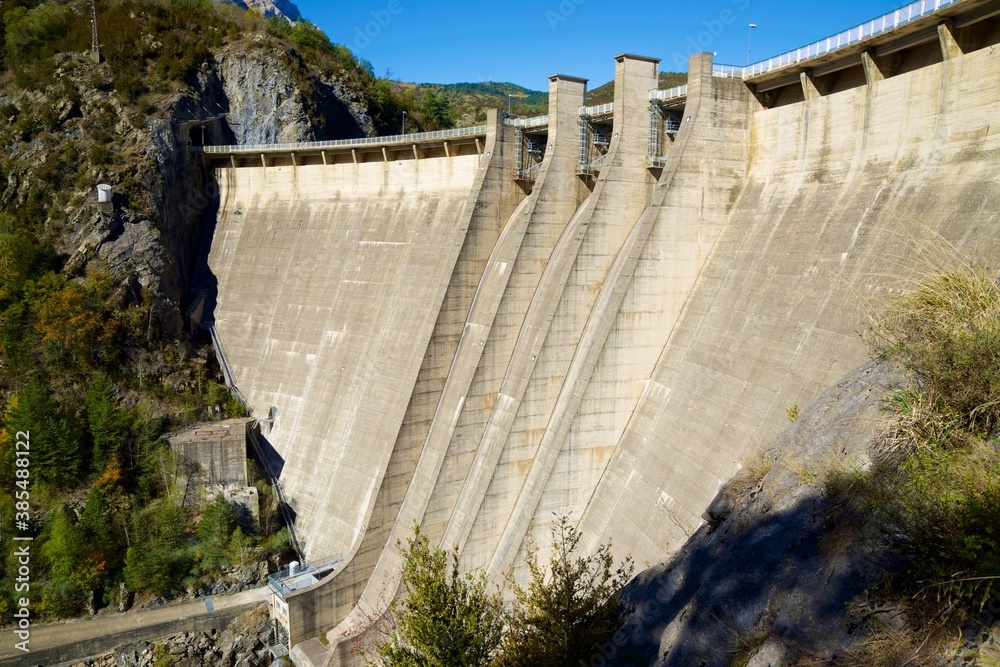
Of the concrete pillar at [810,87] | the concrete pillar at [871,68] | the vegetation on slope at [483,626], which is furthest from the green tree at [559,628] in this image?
the concrete pillar at [810,87]

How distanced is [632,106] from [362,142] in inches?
494

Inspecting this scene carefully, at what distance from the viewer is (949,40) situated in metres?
12.4

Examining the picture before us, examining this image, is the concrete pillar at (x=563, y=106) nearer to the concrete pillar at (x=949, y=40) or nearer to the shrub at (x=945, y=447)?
the concrete pillar at (x=949, y=40)

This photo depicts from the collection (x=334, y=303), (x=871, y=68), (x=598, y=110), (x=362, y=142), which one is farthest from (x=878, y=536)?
(x=362, y=142)

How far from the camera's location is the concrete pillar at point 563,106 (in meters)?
20.7

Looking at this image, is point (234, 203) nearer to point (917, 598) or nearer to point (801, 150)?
point (801, 150)

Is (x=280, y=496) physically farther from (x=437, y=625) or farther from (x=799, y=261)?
(x=799, y=261)

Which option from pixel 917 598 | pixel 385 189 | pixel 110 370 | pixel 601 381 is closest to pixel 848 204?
pixel 601 381

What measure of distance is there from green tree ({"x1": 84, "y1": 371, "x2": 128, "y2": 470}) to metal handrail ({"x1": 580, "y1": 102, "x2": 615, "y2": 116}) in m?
18.6

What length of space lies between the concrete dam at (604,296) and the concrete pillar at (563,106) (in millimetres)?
103

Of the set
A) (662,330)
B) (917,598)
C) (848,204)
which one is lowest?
(917,598)

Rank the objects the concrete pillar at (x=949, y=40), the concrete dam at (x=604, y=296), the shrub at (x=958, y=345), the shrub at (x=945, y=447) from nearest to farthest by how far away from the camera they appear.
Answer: the shrub at (x=945, y=447), the shrub at (x=958, y=345), the concrete pillar at (x=949, y=40), the concrete dam at (x=604, y=296)

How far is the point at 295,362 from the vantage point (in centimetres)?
2505

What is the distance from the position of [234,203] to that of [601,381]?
22.0 m
